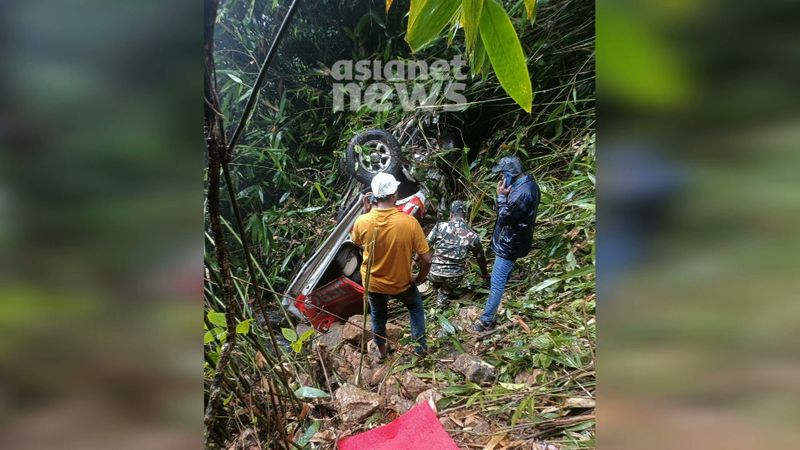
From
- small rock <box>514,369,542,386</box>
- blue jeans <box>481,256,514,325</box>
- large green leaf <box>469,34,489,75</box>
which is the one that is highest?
large green leaf <box>469,34,489,75</box>

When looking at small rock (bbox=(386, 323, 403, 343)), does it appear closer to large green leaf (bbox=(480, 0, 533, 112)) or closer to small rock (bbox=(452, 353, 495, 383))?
small rock (bbox=(452, 353, 495, 383))

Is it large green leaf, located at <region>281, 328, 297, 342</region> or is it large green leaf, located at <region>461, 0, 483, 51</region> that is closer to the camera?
large green leaf, located at <region>461, 0, 483, 51</region>

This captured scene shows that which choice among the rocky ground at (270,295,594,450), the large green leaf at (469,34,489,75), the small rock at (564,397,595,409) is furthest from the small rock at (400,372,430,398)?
the large green leaf at (469,34,489,75)

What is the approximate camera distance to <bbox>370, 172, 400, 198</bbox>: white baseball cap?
1141 mm

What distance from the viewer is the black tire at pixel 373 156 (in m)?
1.11

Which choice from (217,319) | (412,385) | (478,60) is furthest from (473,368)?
(478,60)

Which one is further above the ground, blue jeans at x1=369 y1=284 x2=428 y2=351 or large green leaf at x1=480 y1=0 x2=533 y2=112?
large green leaf at x1=480 y1=0 x2=533 y2=112

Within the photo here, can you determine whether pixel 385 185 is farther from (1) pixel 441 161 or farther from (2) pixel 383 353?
(2) pixel 383 353

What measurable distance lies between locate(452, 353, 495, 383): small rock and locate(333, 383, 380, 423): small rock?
224 millimetres

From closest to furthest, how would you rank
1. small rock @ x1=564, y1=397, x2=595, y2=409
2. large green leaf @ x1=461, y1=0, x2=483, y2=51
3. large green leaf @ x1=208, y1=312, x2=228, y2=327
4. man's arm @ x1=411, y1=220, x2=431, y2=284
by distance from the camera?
large green leaf @ x1=461, y1=0, x2=483, y2=51, large green leaf @ x1=208, y1=312, x2=228, y2=327, small rock @ x1=564, y1=397, x2=595, y2=409, man's arm @ x1=411, y1=220, x2=431, y2=284

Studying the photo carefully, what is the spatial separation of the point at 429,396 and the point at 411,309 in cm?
22
